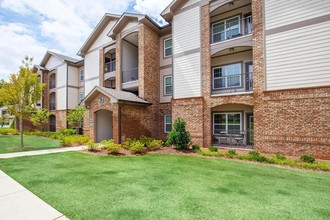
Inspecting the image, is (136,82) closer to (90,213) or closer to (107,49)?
(107,49)

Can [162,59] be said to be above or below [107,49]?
below

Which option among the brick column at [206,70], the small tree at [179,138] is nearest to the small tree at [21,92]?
the small tree at [179,138]

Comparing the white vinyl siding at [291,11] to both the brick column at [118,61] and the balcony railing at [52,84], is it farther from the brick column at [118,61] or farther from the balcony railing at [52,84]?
the balcony railing at [52,84]

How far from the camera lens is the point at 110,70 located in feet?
64.7

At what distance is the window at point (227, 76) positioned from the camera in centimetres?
1337

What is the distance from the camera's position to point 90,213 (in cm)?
388

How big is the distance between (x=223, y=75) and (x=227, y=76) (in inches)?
52.0

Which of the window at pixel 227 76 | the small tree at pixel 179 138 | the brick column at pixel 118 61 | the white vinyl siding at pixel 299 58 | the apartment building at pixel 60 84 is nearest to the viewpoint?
the white vinyl siding at pixel 299 58

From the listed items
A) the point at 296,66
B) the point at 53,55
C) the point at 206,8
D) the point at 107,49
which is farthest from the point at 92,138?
the point at 53,55

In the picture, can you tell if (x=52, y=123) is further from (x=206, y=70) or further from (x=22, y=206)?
(x=22, y=206)

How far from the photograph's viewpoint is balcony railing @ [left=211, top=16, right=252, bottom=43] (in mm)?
13211

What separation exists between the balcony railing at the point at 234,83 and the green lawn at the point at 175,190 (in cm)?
667

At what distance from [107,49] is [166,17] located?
7891mm

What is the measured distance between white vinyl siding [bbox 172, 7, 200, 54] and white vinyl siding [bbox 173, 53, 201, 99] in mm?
847
